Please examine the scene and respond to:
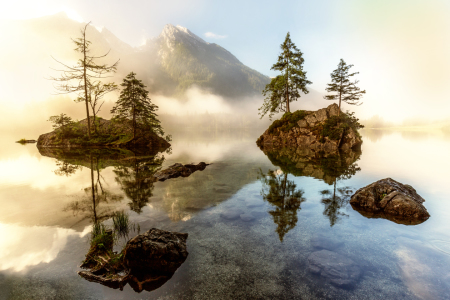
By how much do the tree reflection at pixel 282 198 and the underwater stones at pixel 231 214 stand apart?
1.78 metres

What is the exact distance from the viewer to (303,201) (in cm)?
1222

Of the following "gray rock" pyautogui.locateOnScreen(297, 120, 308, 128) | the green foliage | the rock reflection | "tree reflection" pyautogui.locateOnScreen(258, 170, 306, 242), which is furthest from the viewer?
the green foliage

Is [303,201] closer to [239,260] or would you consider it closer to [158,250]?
[239,260]

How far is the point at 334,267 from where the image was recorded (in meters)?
6.17

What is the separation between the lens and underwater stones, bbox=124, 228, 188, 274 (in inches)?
240

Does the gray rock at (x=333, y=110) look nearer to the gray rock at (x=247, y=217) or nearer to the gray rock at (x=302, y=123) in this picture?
the gray rock at (x=302, y=123)

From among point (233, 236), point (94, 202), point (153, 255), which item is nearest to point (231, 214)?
point (233, 236)

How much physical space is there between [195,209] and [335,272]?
739 centimetres

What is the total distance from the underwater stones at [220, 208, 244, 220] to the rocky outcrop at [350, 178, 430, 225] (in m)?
6.93

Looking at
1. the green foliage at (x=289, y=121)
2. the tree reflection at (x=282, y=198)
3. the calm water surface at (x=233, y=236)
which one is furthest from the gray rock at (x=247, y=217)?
the green foliage at (x=289, y=121)

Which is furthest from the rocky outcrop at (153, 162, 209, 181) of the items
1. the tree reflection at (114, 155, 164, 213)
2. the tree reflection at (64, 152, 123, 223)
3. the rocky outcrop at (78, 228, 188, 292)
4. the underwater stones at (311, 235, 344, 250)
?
the underwater stones at (311, 235, 344, 250)

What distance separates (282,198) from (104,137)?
43866 mm

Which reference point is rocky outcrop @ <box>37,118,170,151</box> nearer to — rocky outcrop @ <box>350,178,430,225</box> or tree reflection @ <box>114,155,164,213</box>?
tree reflection @ <box>114,155,164,213</box>

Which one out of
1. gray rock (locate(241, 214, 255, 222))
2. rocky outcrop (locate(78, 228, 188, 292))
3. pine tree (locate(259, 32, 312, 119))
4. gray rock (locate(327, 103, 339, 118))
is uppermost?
pine tree (locate(259, 32, 312, 119))
